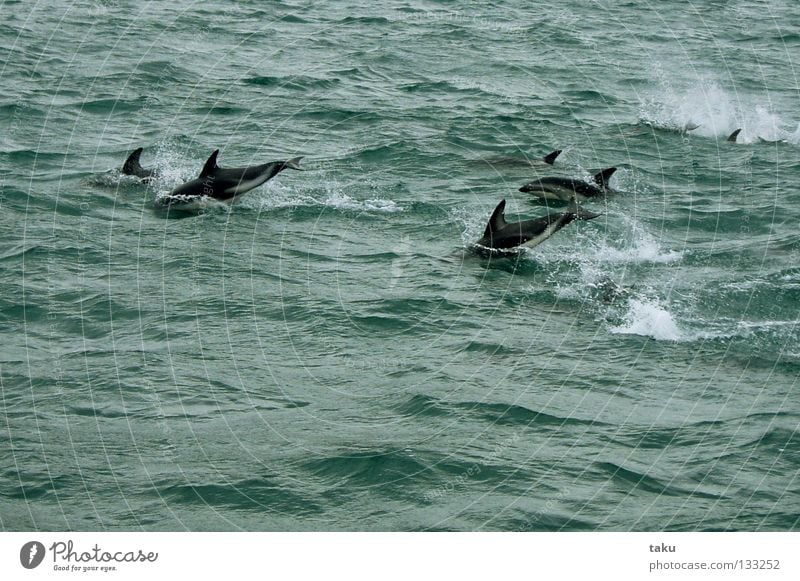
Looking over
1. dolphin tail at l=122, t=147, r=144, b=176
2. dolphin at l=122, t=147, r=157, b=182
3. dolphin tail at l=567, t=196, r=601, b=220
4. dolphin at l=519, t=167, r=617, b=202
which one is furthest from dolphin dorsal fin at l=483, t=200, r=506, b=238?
dolphin tail at l=122, t=147, r=144, b=176

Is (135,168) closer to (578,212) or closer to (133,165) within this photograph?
(133,165)

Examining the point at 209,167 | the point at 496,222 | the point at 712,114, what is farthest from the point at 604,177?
the point at 712,114

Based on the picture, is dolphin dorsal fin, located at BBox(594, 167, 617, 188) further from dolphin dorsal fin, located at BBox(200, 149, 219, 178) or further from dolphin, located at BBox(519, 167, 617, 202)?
dolphin dorsal fin, located at BBox(200, 149, 219, 178)

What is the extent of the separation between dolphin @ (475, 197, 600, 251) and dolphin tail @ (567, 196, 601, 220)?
1.11 feet

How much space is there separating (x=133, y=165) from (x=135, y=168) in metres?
0.07

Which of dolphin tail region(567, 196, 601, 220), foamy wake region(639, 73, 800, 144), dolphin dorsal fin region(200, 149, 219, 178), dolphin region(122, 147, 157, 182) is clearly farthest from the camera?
foamy wake region(639, 73, 800, 144)

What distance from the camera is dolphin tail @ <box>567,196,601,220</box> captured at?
2214cm

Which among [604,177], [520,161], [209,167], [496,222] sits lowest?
[520,161]

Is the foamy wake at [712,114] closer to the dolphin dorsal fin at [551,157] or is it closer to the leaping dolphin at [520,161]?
the leaping dolphin at [520,161]

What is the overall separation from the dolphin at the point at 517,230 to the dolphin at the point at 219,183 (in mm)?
4293

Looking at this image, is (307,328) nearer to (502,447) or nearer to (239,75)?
(502,447)

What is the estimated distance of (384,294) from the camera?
771 inches

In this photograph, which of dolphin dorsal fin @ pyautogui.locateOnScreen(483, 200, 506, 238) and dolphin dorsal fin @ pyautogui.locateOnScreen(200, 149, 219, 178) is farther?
dolphin dorsal fin @ pyautogui.locateOnScreen(200, 149, 219, 178)

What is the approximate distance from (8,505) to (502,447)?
19.3ft
